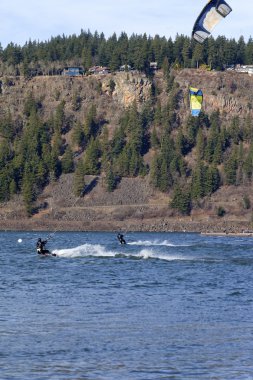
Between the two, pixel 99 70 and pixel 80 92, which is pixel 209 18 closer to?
pixel 80 92

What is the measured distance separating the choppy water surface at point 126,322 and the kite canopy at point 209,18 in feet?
42.2

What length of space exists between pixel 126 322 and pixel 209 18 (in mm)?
25961

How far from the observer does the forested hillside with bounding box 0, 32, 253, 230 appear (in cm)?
13738

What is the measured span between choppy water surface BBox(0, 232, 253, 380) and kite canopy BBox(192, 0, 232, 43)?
12.9 meters

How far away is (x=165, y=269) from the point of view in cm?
5225

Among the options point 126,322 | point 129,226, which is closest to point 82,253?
point 126,322

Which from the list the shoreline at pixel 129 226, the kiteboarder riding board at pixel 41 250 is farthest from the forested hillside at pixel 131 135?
the kiteboarder riding board at pixel 41 250

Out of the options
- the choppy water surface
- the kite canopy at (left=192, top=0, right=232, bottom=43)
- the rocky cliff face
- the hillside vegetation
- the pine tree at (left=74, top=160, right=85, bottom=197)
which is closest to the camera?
the choppy water surface

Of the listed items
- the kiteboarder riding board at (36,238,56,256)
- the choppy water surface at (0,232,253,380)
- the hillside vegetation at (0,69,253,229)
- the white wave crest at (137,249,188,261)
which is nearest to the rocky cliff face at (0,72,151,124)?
the hillside vegetation at (0,69,253,229)

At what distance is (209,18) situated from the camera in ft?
168

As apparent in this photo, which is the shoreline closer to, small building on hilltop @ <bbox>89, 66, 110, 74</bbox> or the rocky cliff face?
the rocky cliff face

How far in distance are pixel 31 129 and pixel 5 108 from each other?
15499 millimetres

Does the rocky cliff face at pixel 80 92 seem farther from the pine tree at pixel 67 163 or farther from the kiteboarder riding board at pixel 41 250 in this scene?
the kiteboarder riding board at pixel 41 250

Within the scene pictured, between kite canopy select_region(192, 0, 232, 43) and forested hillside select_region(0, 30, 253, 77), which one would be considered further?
forested hillside select_region(0, 30, 253, 77)
